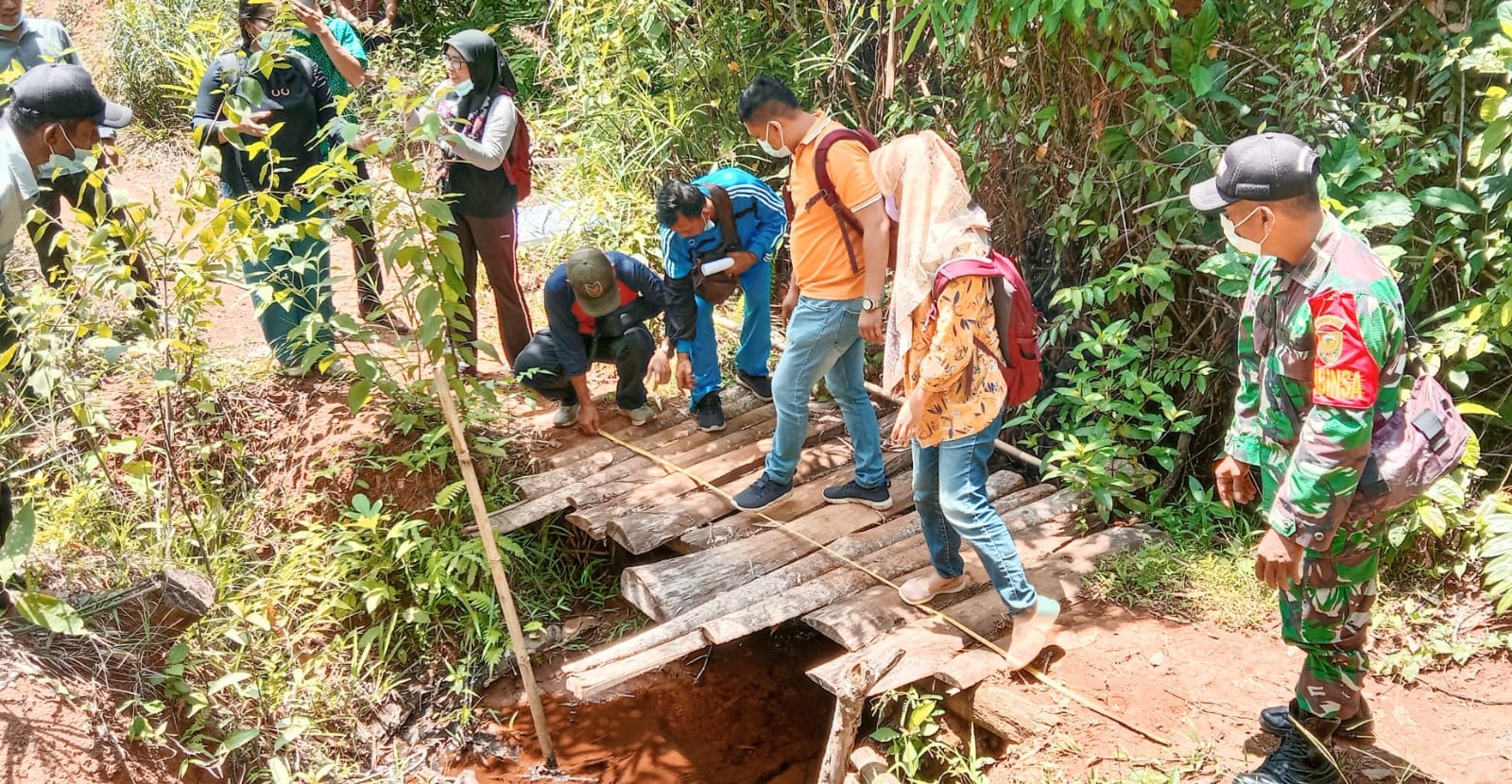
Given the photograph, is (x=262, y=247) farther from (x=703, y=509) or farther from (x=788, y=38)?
(x=788, y=38)

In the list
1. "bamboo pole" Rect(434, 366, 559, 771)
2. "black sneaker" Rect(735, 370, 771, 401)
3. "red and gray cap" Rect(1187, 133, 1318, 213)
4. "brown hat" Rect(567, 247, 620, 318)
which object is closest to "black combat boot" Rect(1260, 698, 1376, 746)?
"red and gray cap" Rect(1187, 133, 1318, 213)

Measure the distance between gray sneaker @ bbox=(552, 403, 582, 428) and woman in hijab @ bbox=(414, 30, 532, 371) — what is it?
0.55m

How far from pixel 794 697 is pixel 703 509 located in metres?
0.92

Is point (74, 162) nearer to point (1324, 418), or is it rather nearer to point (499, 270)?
point (499, 270)

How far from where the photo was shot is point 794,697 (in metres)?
4.75

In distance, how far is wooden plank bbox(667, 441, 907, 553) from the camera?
457 centimetres

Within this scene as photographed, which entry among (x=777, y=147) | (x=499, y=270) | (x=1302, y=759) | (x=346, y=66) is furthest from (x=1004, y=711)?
(x=346, y=66)

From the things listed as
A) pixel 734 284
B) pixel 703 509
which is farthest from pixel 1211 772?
pixel 734 284

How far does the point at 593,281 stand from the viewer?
4.74m

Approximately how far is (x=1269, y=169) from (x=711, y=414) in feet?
10.3

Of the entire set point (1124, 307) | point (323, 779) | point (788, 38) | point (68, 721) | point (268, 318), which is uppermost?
point (788, 38)

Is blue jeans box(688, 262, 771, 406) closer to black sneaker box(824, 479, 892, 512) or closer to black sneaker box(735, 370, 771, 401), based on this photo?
black sneaker box(735, 370, 771, 401)

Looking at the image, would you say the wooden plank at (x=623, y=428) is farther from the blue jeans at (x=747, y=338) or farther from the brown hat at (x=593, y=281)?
the brown hat at (x=593, y=281)

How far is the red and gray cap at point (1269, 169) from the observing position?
2.54 m
